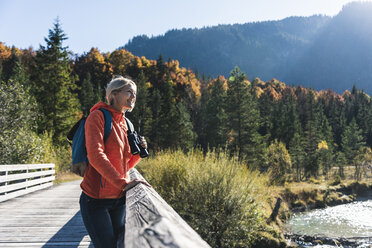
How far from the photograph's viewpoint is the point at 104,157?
1.79 m

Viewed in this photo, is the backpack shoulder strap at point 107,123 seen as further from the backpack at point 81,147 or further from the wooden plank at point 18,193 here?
the wooden plank at point 18,193

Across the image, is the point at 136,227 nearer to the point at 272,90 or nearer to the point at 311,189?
the point at 311,189

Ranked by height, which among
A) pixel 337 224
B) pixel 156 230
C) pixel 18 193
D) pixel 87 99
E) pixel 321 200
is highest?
pixel 156 230

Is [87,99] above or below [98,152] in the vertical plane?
below

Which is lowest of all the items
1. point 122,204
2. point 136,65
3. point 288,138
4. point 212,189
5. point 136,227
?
point 288,138

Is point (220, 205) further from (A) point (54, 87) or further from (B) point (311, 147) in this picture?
(B) point (311, 147)

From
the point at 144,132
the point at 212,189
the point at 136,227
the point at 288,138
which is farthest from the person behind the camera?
the point at 288,138

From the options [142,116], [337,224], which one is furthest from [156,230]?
[142,116]

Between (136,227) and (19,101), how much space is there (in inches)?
635

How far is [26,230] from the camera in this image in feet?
16.2

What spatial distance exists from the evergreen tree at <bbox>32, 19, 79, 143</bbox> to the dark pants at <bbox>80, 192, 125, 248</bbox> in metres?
24.3

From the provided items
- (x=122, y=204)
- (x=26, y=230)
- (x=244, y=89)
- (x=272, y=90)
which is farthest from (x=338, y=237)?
(x=272, y=90)

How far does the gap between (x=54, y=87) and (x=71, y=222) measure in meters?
22.9

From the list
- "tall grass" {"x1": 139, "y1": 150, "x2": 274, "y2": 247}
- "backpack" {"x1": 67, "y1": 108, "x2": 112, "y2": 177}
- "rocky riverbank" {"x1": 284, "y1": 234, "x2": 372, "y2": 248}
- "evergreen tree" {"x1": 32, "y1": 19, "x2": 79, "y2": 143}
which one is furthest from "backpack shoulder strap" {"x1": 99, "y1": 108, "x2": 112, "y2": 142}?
"evergreen tree" {"x1": 32, "y1": 19, "x2": 79, "y2": 143}
